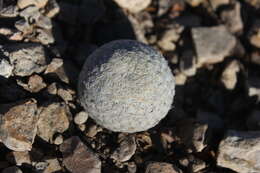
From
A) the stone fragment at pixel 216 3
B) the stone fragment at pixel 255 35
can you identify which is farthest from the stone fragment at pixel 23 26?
the stone fragment at pixel 255 35

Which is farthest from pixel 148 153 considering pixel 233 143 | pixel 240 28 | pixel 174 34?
pixel 240 28

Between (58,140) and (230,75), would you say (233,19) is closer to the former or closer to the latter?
(230,75)

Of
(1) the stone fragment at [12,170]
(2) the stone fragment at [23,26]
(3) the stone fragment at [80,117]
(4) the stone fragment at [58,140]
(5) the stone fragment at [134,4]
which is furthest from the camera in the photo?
(5) the stone fragment at [134,4]

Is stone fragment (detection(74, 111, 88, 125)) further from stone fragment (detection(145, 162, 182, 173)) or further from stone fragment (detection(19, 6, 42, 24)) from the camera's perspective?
stone fragment (detection(19, 6, 42, 24))

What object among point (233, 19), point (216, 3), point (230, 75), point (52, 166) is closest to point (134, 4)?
point (216, 3)

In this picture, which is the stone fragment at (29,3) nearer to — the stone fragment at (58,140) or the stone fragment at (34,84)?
the stone fragment at (34,84)
